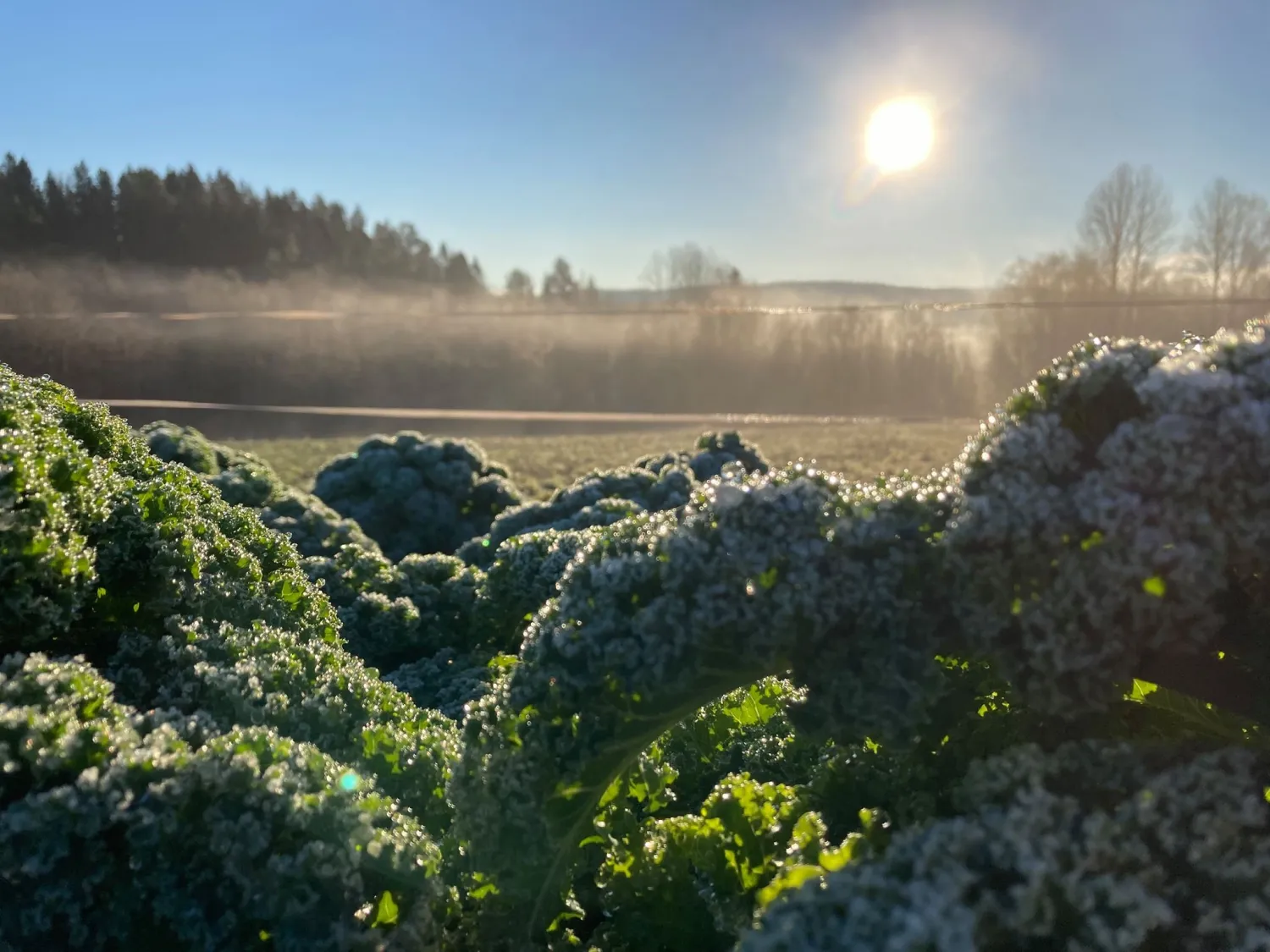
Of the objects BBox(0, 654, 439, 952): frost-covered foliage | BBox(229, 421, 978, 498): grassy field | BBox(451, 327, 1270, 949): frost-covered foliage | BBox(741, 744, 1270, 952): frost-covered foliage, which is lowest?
BBox(229, 421, 978, 498): grassy field

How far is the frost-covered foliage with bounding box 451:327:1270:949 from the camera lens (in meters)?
1.72

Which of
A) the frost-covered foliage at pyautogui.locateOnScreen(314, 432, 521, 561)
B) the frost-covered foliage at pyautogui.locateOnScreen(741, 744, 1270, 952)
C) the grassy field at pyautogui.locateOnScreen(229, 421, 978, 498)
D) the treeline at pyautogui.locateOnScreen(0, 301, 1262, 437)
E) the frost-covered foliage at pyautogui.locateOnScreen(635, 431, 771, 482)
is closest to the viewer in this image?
the frost-covered foliage at pyautogui.locateOnScreen(741, 744, 1270, 952)

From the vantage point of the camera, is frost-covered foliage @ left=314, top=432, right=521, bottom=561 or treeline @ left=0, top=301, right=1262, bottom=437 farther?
treeline @ left=0, top=301, right=1262, bottom=437

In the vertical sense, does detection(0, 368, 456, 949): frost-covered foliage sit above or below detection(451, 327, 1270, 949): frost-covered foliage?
below

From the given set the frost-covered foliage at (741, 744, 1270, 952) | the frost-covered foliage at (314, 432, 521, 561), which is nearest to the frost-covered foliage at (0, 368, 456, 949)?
the frost-covered foliage at (741, 744, 1270, 952)

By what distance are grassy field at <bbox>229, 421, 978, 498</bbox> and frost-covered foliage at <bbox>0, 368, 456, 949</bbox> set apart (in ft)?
31.6

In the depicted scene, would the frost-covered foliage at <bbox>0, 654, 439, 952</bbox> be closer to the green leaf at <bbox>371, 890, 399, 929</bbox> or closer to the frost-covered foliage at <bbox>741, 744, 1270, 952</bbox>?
the green leaf at <bbox>371, 890, 399, 929</bbox>

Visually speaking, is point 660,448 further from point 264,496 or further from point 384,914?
point 384,914

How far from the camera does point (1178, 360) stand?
6.08 feet

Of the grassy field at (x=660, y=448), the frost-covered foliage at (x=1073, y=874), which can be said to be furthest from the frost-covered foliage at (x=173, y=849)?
the grassy field at (x=660, y=448)

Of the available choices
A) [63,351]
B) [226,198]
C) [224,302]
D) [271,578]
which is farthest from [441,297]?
[271,578]

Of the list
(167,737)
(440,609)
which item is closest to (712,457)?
(440,609)

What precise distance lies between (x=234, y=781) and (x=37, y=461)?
3.34 feet

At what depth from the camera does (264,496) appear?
688 centimetres
